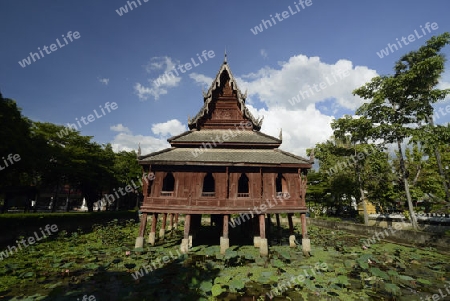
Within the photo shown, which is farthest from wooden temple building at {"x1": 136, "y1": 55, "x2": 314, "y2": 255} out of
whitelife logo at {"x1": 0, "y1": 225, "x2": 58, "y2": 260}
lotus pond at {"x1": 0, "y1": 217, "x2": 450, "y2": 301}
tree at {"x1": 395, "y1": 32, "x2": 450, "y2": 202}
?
tree at {"x1": 395, "y1": 32, "x2": 450, "y2": 202}

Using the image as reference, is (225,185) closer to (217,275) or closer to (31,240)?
(217,275)

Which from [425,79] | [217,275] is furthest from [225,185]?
[425,79]

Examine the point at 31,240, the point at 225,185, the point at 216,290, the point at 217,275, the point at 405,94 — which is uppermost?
the point at 405,94

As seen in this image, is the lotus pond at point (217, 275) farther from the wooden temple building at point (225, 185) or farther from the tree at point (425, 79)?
the tree at point (425, 79)

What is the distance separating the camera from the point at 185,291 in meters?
8.47

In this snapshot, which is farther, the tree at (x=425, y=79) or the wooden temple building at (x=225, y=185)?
the tree at (x=425, y=79)

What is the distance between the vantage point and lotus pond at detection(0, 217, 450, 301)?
8188mm

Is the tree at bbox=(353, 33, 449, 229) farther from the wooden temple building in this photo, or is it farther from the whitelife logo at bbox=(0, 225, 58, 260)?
the whitelife logo at bbox=(0, 225, 58, 260)

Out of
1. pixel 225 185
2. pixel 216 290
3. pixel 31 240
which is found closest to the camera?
pixel 216 290

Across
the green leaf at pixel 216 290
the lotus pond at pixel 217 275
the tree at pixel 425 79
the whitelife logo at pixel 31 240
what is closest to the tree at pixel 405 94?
the tree at pixel 425 79

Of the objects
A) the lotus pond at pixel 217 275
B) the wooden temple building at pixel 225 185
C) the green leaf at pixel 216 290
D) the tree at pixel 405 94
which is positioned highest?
the tree at pixel 405 94

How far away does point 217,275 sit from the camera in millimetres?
10102

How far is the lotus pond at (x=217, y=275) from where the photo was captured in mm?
8188

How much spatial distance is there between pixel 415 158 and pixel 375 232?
16.5 metres
